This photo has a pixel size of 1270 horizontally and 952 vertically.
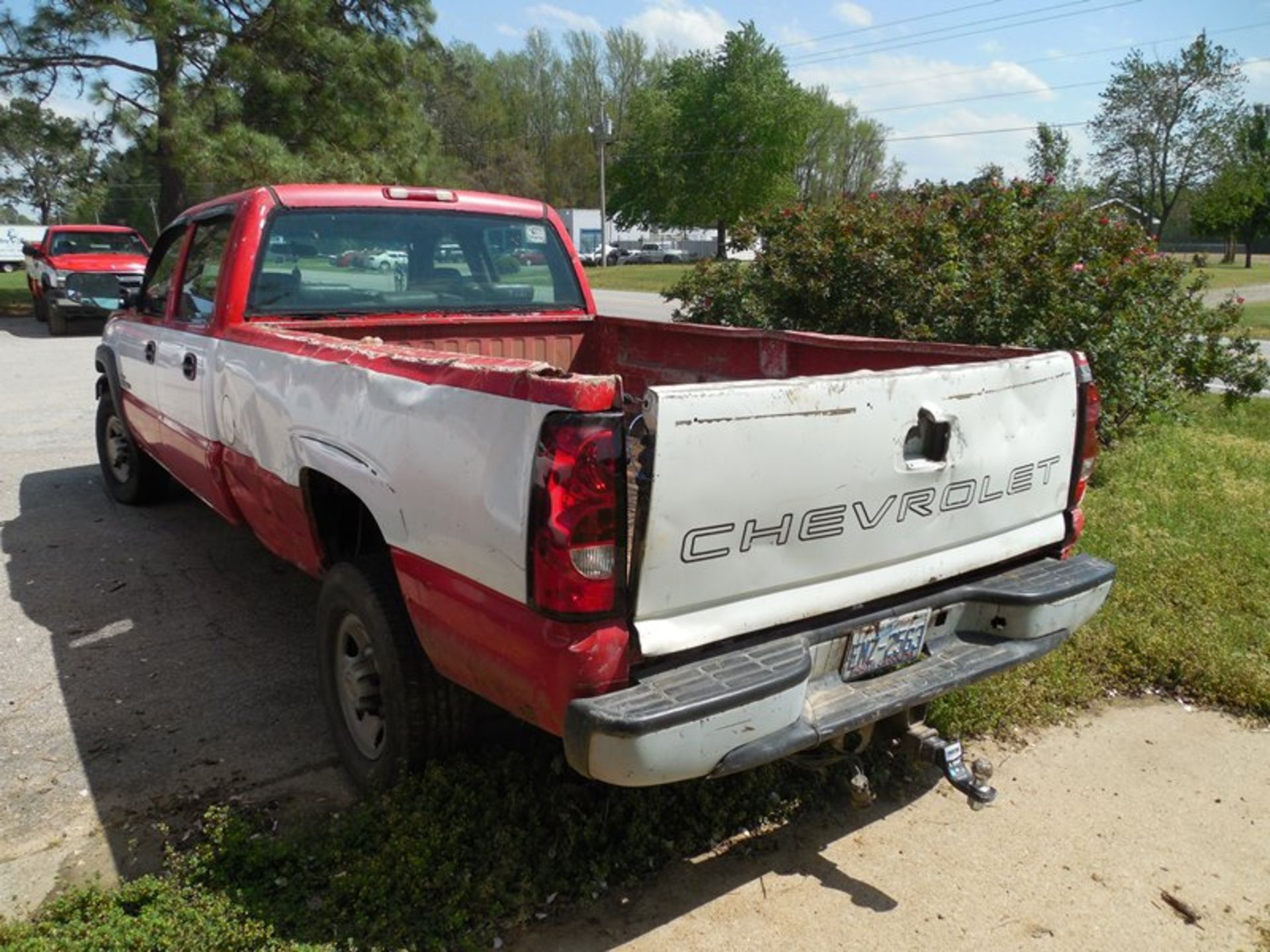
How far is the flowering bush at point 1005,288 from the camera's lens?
258 inches

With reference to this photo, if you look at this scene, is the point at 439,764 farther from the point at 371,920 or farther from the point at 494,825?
the point at 371,920

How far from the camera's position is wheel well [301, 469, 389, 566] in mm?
3447

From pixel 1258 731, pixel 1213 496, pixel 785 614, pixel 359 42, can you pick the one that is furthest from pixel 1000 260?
Answer: pixel 359 42

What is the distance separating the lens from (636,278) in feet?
135

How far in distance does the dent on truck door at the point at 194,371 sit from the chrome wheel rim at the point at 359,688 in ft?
4.29

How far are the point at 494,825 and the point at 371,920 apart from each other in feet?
1.51

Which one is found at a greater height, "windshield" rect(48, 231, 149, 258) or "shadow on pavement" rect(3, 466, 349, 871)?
"windshield" rect(48, 231, 149, 258)

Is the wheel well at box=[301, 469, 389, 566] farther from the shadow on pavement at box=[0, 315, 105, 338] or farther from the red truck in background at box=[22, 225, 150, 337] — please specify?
the shadow on pavement at box=[0, 315, 105, 338]

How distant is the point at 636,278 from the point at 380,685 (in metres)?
39.2

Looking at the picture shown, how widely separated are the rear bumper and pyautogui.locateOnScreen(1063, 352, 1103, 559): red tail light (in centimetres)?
19

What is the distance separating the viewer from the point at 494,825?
9.74 feet

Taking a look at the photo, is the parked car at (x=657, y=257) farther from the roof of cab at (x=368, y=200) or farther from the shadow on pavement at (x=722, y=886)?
the shadow on pavement at (x=722, y=886)

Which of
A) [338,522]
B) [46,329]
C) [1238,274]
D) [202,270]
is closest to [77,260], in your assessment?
[46,329]

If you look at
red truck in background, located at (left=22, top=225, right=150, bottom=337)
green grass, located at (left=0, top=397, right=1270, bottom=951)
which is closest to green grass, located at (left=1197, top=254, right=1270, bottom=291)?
green grass, located at (left=0, top=397, right=1270, bottom=951)
